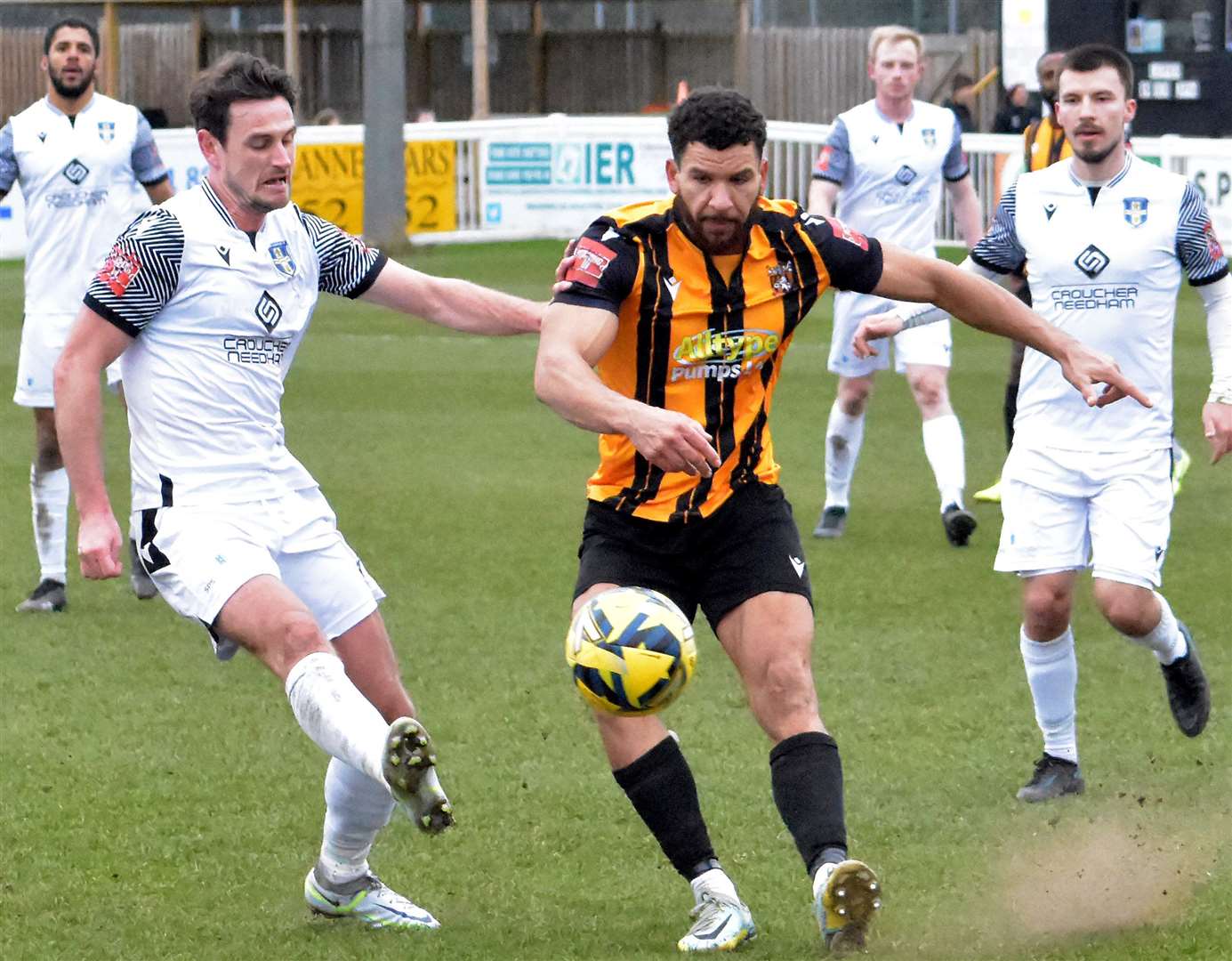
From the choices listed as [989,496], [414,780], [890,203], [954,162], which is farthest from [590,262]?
[989,496]

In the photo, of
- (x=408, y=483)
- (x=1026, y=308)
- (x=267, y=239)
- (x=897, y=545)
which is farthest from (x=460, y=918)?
(x=408, y=483)

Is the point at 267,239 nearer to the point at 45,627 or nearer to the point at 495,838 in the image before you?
the point at 495,838

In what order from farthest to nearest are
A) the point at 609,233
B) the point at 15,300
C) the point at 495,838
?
the point at 15,300 → the point at 495,838 → the point at 609,233

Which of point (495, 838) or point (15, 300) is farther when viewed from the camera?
point (15, 300)

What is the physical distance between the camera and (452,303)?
5.91 m

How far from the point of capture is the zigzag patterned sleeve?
17.5 ft

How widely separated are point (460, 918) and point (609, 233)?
75.5 inches

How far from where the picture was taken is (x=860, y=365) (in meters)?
11.3

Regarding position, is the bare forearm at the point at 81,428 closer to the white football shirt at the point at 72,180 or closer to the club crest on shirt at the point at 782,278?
the club crest on shirt at the point at 782,278

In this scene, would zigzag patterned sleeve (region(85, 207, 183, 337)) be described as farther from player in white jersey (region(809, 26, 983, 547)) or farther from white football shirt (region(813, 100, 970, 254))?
white football shirt (region(813, 100, 970, 254))

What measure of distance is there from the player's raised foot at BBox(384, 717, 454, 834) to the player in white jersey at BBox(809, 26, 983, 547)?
686cm

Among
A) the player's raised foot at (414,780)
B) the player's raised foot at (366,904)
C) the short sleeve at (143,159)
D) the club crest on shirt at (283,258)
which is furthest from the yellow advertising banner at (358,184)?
the player's raised foot at (414,780)

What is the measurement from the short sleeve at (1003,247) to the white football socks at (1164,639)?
4.00ft

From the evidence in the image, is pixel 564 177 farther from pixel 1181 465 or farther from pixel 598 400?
pixel 598 400
